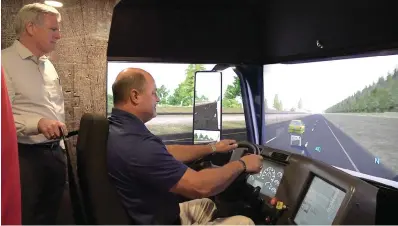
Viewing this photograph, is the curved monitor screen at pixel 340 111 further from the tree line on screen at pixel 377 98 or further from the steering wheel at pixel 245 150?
the steering wheel at pixel 245 150

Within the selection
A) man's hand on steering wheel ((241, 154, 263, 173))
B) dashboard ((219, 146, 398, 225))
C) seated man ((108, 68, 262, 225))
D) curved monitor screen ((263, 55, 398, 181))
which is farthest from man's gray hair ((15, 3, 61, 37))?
curved monitor screen ((263, 55, 398, 181))

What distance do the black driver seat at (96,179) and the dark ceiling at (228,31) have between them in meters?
1.90

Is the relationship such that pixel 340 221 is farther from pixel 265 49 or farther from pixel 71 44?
pixel 265 49

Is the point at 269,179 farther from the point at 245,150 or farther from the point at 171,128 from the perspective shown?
the point at 171,128

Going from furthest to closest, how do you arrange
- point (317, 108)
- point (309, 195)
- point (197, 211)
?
1. point (317, 108)
2. point (197, 211)
3. point (309, 195)

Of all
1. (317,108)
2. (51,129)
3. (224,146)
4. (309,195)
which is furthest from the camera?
(317,108)

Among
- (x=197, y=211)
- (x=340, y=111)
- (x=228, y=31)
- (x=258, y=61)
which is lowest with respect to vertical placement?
(x=197, y=211)

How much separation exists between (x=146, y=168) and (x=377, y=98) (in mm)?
1742

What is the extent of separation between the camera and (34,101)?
2.28m

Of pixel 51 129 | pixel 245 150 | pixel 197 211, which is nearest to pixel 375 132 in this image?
pixel 245 150

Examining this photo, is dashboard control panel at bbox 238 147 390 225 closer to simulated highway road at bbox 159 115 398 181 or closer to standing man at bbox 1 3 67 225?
simulated highway road at bbox 159 115 398 181

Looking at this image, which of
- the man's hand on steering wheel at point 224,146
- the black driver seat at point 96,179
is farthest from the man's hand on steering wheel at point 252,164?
the black driver seat at point 96,179

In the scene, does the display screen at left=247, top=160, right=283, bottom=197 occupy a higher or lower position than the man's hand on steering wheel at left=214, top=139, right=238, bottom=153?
lower

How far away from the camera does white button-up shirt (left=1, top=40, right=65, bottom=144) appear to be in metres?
2.19
